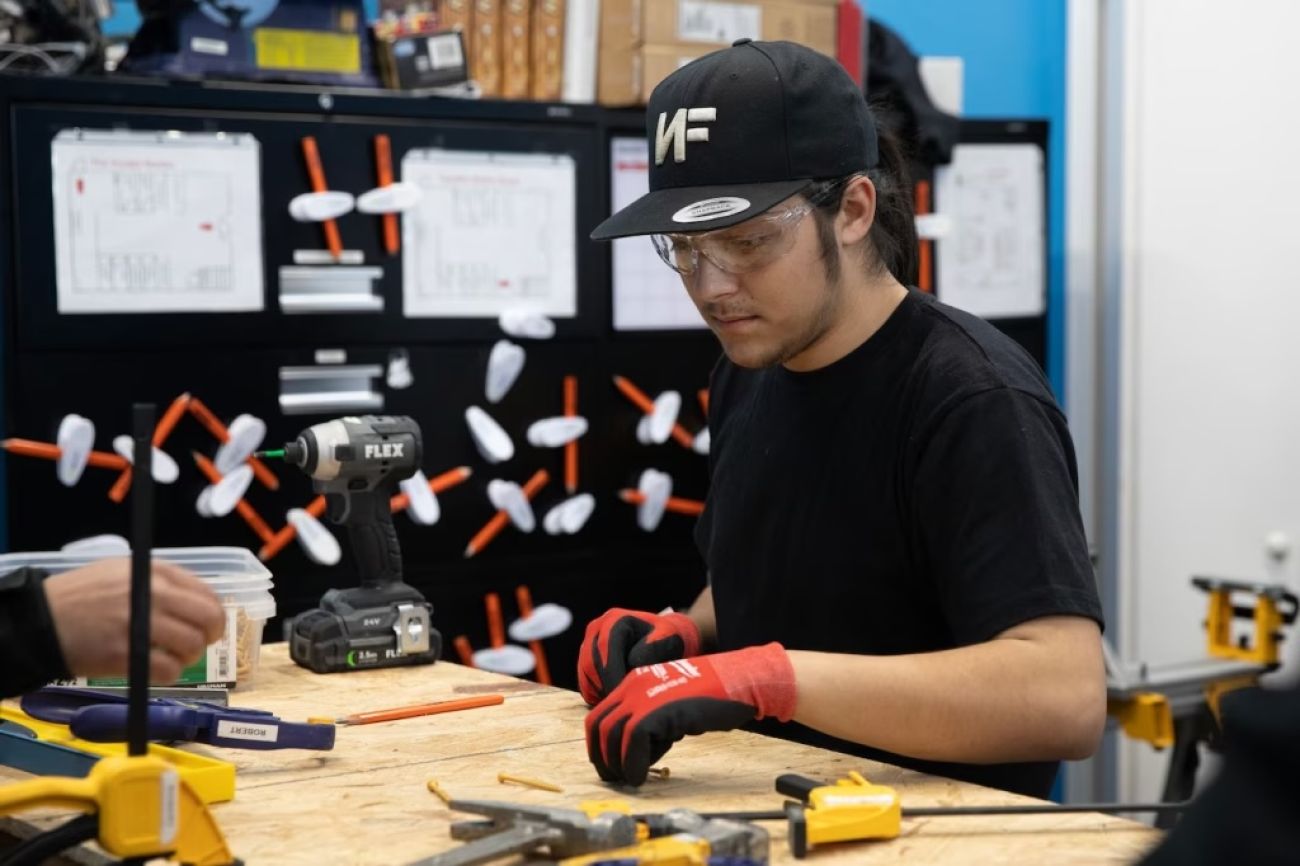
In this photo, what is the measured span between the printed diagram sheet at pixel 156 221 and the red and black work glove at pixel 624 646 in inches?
61.1

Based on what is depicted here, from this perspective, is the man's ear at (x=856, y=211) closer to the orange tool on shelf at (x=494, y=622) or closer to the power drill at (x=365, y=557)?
the power drill at (x=365, y=557)

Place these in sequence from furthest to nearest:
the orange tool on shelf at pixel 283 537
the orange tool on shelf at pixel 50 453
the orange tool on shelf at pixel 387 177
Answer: the orange tool on shelf at pixel 387 177 → the orange tool on shelf at pixel 283 537 → the orange tool on shelf at pixel 50 453

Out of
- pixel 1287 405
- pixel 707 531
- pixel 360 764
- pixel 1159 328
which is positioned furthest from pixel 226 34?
pixel 1287 405

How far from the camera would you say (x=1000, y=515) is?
1.59 meters

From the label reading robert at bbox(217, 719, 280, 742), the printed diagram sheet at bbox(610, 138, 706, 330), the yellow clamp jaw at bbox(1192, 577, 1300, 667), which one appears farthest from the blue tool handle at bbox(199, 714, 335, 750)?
the yellow clamp jaw at bbox(1192, 577, 1300, 667)

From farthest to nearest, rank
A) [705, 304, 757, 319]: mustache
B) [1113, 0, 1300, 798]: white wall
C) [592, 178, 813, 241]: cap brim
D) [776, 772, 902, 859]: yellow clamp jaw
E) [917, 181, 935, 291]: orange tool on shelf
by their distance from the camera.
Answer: [1113, 0, 1300, 798]: white wall < [917, 181, 935, 291]: orange tool on shelf < [705, 304, 757, 319]: mustache < [592, 178, 813, 241]: cap brim < [776, 772, 902, 859]: yellow clamp jaw

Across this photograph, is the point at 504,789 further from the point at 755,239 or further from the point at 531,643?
the point at 531,643

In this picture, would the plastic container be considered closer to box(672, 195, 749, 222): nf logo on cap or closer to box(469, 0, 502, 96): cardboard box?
box(672, 195, 749, 222): nf logo on cap

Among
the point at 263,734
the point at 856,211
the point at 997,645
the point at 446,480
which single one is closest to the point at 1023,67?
the point at 446,480

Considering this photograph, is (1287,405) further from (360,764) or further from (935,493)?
(360,764)

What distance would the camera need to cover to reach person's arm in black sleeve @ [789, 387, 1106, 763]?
5.01 ft

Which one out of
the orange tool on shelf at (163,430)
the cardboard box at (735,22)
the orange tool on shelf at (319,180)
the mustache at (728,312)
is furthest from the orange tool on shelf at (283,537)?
the mustache at (728,312)

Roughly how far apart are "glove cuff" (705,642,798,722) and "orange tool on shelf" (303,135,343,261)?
1.97 m

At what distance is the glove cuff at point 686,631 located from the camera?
196cm
